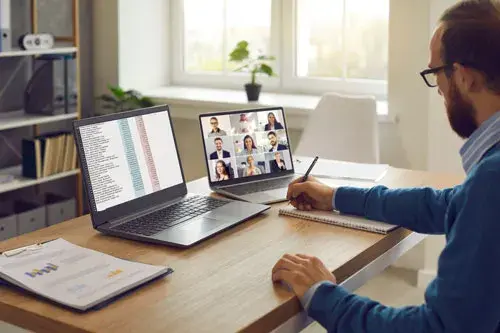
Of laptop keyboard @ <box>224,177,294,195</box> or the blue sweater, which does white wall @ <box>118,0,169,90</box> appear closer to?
laptop keyboard @ <box>224,177,294,195</box>

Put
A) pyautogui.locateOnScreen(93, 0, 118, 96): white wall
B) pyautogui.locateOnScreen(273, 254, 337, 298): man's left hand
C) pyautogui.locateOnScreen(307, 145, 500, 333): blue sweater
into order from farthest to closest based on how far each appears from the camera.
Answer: pyautogui.locateOnScreen(93, 0, 118, 96): white wall < pyautogui.locateOnScreen(273, 254, 337, 298): man's left hand < pyautogui.locateOnScreen(307, 145, 500, 333): blue sweater

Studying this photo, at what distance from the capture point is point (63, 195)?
15.1ft

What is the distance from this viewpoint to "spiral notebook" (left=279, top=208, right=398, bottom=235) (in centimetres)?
194

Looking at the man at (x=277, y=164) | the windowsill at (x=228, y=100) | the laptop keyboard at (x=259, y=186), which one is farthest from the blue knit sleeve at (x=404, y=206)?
the windowsill at (x=228, y=100)

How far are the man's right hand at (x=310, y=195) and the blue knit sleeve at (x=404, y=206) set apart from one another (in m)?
0.06

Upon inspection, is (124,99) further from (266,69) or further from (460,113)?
(460,113)

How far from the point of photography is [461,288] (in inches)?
51.7

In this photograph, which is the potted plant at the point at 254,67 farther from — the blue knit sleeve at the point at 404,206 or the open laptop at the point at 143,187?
the blue knit sleeve at the point at 404,206

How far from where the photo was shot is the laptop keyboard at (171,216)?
6.19 feet

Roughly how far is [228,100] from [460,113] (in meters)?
2.90

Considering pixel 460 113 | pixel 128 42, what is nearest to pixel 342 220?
pixel 460 113

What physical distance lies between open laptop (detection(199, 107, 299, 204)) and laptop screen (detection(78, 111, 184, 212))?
190 mm

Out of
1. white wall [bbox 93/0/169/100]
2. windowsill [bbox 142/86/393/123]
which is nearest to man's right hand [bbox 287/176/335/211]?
windowsill [bbox 142/86/393/123]

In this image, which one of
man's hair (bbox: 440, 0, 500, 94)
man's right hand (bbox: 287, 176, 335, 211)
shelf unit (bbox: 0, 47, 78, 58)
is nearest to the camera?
man's hair (bbox: 440, 0, 500, 94)
